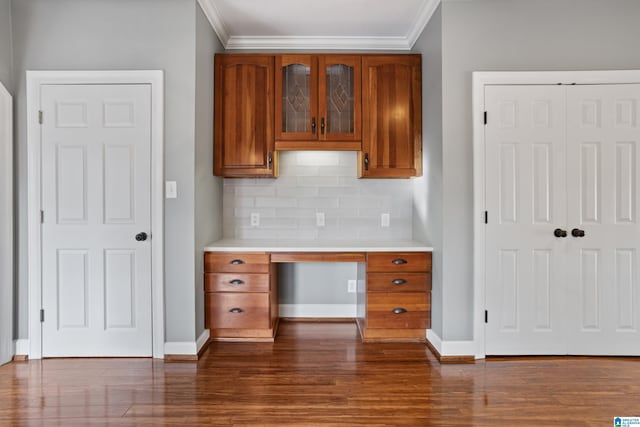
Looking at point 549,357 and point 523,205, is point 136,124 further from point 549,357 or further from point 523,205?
point 549,357

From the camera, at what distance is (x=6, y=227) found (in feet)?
9.43

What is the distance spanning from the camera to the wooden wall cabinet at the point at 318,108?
11.3 ft

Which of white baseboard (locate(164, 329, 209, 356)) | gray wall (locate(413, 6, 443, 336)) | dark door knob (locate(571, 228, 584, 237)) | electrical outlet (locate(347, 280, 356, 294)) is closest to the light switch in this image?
white baseboard (locate(164, 329, 209, 356))

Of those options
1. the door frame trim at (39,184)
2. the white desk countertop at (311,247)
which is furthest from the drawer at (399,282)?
the door frame trim at (39,184)

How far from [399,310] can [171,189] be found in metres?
2.01

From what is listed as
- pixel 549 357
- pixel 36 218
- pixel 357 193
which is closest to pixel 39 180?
pixel 36 218

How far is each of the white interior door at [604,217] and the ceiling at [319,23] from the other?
4.69ft

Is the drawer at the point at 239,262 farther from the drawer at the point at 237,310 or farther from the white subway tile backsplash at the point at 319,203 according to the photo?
the white subway tile backsplash at the point at 319,203

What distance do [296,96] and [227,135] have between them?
2.25ft

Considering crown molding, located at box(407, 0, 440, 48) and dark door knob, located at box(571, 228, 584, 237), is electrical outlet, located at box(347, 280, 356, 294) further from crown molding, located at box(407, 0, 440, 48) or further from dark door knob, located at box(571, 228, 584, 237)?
crown molding, located at box(407, 0, 440, 48)

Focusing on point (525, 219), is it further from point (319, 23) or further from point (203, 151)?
point (203, 151)

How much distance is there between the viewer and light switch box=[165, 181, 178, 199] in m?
2.91

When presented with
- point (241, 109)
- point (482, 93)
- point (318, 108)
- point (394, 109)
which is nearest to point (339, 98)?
point (318, 108)

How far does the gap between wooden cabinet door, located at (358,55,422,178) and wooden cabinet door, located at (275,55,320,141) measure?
1.42 ft
